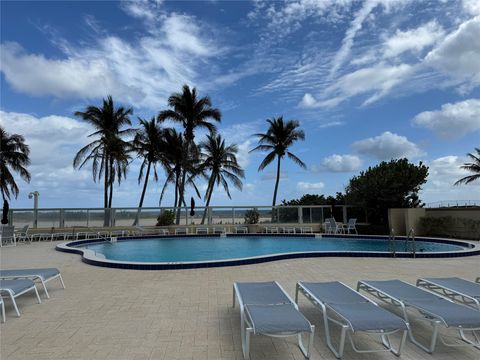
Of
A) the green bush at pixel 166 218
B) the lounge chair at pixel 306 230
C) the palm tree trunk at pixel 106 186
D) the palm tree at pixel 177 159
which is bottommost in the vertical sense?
the lounge chair at pixel 306 230

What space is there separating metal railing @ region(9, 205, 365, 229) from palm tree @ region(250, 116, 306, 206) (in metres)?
5.31

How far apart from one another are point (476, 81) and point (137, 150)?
1915cm

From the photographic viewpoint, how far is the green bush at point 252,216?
19750mm

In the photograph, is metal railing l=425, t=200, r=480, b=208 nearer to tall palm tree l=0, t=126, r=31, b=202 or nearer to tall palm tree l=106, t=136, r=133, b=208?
tall palm tree l=106, t=136, r=133, b=208

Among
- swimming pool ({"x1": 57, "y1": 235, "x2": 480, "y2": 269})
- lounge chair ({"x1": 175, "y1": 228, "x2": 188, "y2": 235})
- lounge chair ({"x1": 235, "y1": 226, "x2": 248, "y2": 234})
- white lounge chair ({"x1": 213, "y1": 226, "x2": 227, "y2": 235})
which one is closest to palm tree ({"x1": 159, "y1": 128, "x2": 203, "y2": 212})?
lounge chair ({"x1": 175, "y1": 228, "x2": 188, "y2": 235})

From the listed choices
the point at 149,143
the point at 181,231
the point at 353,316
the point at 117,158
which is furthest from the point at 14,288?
the point at 149,143

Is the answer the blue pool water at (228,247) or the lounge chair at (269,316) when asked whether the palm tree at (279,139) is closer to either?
the blue pool water at (228,247)

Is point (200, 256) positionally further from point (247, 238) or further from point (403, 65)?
point (403, 65)

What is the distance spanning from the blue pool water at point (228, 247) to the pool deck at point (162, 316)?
4.00 meters

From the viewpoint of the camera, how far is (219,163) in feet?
83.9

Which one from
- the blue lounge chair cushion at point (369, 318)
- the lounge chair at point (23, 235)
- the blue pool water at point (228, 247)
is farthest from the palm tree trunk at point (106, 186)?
the blue lounge chair cushion at point (369, 318)

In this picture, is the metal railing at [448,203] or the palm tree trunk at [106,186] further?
the palm tree trunk at [106,186]

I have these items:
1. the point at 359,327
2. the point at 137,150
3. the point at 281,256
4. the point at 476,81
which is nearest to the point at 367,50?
the point at 476,81

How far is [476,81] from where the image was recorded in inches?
489
